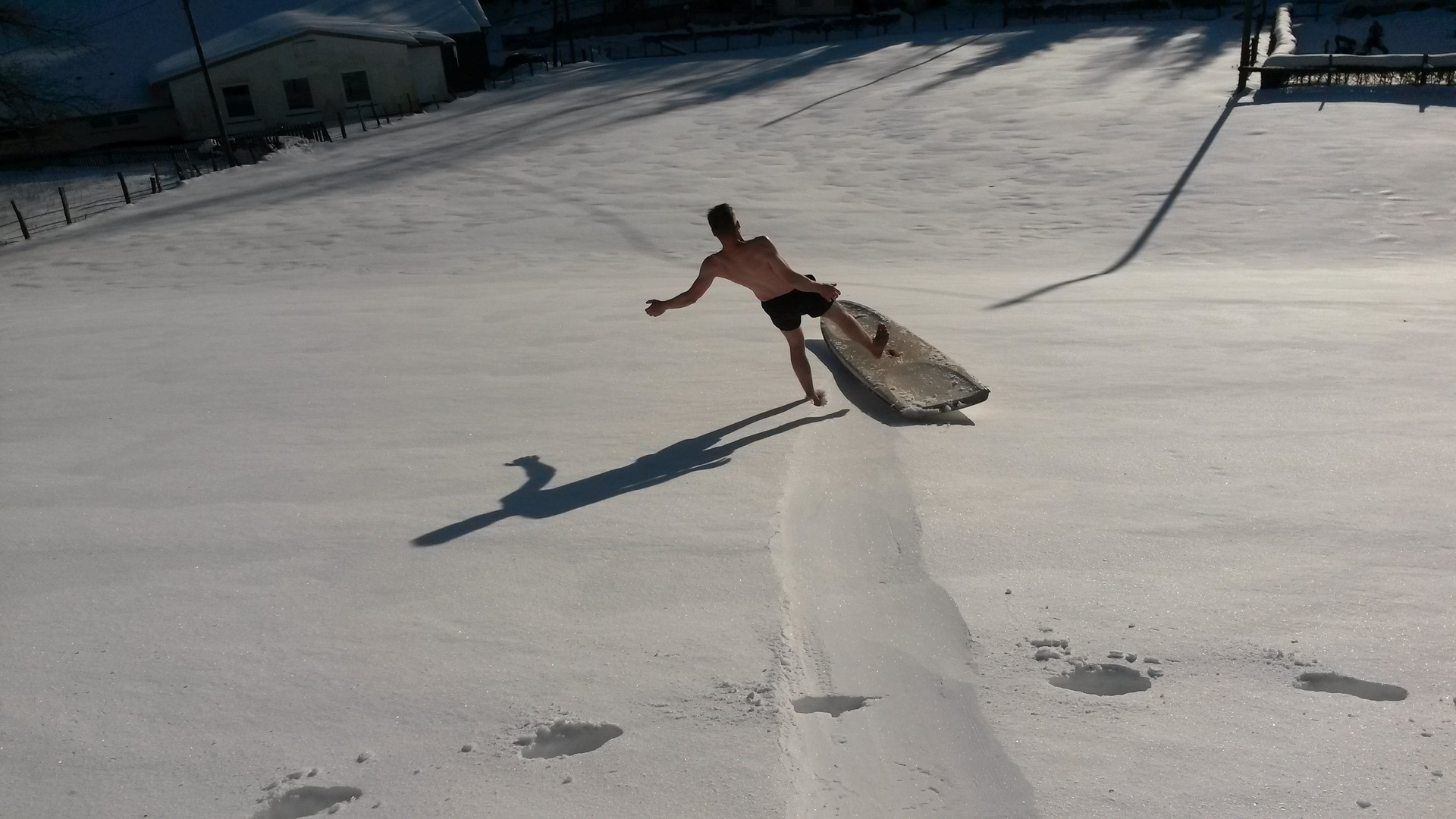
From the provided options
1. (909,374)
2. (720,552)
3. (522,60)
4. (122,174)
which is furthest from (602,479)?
(522,60)

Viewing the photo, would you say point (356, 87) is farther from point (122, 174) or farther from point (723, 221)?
point (723, 221)

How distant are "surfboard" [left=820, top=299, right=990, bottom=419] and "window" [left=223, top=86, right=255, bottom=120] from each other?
31604 millimetres

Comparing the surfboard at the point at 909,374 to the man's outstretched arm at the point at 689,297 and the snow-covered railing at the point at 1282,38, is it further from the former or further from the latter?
the snow-covered railing at the point at 1282,38

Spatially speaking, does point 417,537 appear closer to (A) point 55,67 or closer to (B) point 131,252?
(B) point 131,252

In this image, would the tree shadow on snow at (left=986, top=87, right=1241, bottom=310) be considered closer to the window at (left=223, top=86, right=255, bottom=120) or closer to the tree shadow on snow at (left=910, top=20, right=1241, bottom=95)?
the tree shadow on snow at (left=910, top=20, right=1241, bottom=95)

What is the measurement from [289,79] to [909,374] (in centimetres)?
3234

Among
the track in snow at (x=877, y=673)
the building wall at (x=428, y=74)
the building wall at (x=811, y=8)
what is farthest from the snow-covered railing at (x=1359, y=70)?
the building wall at (x=811, y=8)

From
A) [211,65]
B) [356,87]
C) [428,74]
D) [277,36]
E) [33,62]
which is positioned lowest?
[356,87]

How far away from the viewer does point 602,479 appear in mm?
5301

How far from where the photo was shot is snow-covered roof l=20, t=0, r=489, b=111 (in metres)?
33.0

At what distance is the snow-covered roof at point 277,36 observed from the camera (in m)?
32.3

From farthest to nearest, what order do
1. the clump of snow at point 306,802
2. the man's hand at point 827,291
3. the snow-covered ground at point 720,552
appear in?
1. the man's hand at point 827,291
2. the snow-covered ground at point 720,552
3. the clump of snow at point 306,802

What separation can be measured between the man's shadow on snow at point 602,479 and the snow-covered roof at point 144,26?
3362cm

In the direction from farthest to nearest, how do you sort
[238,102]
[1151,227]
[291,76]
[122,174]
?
[238,102] < [291,76] < [122,174] < [1151,227]
